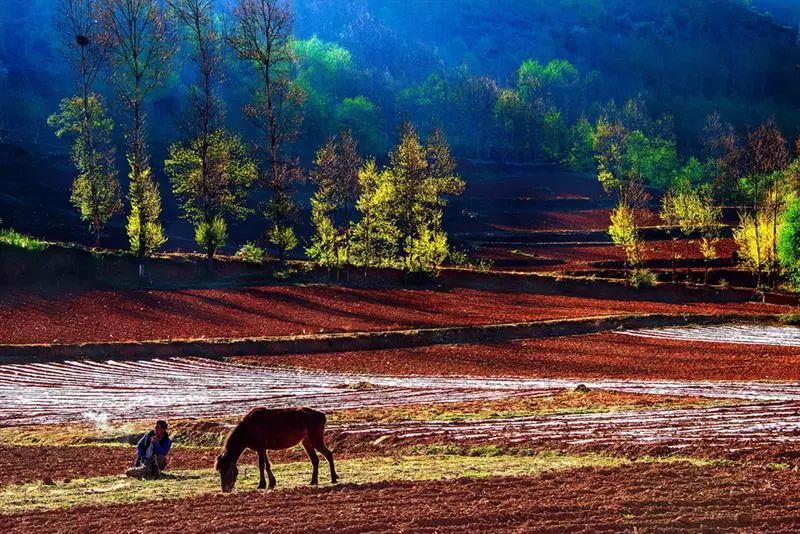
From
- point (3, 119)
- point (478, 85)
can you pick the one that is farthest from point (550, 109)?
point (3, 119)

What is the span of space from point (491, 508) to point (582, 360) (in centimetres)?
2873

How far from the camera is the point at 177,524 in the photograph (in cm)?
1336

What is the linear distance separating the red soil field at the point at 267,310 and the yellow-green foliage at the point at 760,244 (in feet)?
39.8

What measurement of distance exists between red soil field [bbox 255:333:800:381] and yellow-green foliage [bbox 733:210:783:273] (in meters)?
31.5

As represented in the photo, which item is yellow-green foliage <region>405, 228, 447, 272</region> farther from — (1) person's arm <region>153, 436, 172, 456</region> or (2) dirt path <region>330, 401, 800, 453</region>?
(1) person's arm <region>153, 436, 172, 456</region>

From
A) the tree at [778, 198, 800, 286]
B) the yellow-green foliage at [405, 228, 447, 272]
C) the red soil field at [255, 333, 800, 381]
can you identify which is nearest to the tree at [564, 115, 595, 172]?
the yellow-green foliage at [405, 228, 447, 272]

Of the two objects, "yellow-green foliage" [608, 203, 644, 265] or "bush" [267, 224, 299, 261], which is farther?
"yellow-green foliage" [608, 203, 644, 265]

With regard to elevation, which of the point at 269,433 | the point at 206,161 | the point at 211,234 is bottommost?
the point at 269,433

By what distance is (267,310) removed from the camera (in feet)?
173

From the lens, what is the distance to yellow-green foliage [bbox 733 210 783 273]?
2921 inches

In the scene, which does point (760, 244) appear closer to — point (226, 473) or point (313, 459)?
point (313, 459)

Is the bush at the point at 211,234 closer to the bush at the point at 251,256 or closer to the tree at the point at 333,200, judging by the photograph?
the bush at the point at 251,256

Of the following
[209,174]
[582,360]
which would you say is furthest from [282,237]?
[582,360]

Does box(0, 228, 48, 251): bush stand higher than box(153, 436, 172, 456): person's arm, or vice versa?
box(0, 228, 48, 251): bush
